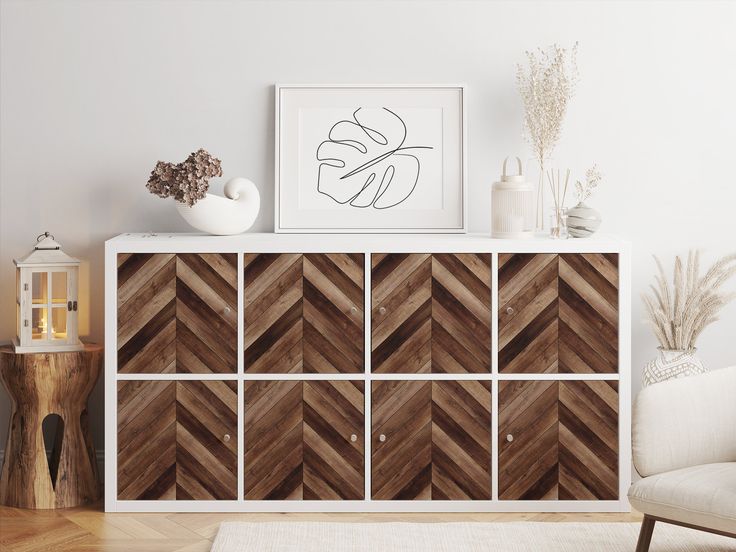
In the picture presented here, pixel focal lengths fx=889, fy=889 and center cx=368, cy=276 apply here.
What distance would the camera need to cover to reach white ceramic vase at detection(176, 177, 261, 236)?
3359 mm

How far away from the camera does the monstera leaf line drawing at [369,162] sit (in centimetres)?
364

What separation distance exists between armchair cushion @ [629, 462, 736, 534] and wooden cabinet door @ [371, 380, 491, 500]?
765mm

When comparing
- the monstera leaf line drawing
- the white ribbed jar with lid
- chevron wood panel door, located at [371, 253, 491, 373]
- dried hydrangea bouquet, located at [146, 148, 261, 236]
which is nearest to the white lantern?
dried hydrangea bouquet, located at [146, 148, 261, 236]

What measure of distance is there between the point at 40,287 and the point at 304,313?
3.81 ft

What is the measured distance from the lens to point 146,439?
3297 millimetres

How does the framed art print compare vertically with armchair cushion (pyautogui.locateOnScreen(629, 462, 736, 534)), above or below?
above

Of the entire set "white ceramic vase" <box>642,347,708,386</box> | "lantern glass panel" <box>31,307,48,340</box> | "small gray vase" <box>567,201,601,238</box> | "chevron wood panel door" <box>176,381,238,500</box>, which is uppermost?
"small gray vase" <box>567,201,601,238</box>

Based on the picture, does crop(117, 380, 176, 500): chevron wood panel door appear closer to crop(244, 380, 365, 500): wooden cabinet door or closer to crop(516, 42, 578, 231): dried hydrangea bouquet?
crop(244, 380, 365, 500): wooden cabinet door

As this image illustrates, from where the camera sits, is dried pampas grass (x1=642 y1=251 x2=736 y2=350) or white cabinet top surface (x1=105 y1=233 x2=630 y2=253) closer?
white cabinet top surface (x1=105 y1=233 x2=630 y2=253)

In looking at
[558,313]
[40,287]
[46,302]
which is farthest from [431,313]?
[40,287]

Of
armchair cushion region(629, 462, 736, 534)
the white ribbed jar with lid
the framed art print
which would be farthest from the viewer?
the framed art print

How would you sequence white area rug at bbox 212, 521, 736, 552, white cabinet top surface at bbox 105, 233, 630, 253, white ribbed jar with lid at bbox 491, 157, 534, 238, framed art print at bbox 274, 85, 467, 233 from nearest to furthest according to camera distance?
white area rug at bbox 212, 521, 736, 552
white cabinet top surface at bbox 105, 233, 630, 253
white ribbed jar with lid at bbox 491, 157, 534, 238
framed art print at bbox 274, 85, 467, 233

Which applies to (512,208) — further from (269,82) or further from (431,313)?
(269,82)

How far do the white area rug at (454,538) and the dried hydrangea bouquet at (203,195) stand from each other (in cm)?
112
